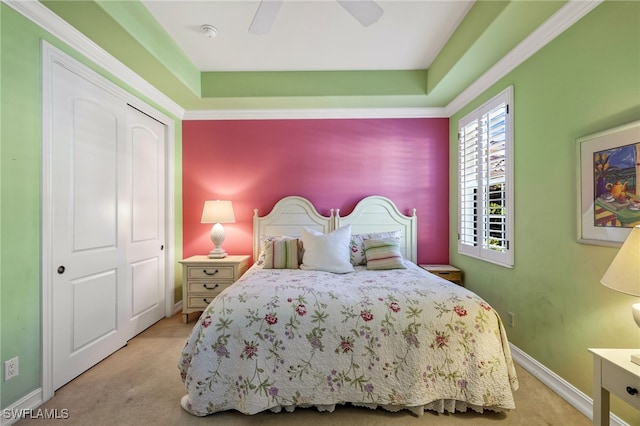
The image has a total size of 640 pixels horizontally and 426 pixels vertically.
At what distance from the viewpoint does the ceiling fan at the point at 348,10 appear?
4.92 feet

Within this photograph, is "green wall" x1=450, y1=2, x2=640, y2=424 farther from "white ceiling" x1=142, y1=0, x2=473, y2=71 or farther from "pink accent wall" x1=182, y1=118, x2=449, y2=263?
"pink accent wall" x1=182, y1=118, x2=449, y2=263

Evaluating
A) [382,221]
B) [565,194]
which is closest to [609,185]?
[565,194]

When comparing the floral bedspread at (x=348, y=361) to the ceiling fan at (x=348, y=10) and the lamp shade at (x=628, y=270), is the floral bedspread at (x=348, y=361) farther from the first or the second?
the ceiling fan at (x=348, y=10)

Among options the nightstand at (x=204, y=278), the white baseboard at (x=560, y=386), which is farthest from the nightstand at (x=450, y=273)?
the nightstand at (x=204, y=278)

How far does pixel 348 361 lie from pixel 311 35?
2632mm

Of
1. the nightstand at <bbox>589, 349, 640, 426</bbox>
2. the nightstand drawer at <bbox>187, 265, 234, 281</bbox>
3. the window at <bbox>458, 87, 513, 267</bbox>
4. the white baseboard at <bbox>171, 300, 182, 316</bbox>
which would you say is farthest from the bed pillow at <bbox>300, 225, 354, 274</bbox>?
the white baseboard at <bbox>171, 300, 182, 316</bbox>

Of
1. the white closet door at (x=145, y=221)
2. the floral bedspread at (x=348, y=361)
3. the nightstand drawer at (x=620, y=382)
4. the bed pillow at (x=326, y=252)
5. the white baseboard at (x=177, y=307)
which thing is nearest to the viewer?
the nightstand drawer at (x=620, y=382)

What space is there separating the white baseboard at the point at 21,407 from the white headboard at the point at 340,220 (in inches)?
81.7

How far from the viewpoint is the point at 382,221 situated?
336 cm

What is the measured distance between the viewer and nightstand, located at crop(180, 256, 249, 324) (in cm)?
296

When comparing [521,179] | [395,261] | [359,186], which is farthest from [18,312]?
[521,179]

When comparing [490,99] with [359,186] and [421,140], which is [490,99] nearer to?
[421,140]

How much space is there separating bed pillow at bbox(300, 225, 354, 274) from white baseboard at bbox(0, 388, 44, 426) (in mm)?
1998

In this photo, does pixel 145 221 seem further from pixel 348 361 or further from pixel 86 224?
pixel 348 361
